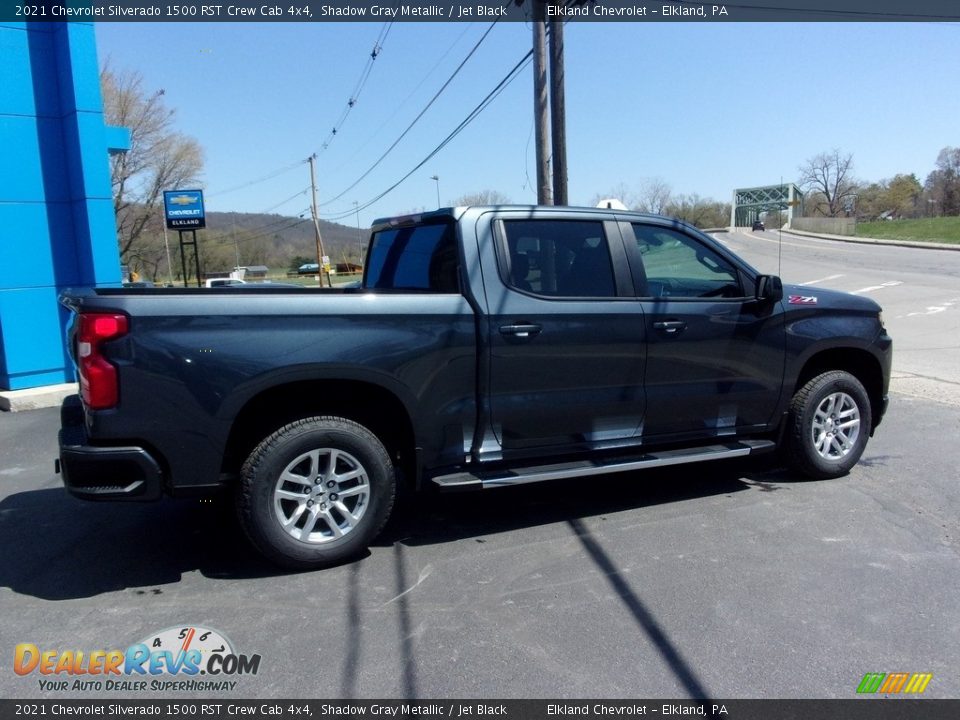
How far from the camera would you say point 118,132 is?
1133 centimetres

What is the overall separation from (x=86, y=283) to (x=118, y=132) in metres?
2.76

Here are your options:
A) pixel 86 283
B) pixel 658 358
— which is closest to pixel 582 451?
pixel 658 358

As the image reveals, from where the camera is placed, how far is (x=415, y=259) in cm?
Result: 509

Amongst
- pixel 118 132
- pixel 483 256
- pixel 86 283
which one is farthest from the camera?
pixel 118 132

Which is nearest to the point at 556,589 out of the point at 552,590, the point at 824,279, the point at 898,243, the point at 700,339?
the point at 552,590

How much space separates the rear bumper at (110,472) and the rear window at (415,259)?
6.31 feet

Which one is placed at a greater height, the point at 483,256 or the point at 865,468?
the point at 483,256

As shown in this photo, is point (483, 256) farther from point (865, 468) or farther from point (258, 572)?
point (865, 468)

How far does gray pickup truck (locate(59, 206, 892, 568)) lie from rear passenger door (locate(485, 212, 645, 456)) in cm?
1

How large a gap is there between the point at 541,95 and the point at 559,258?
7828 millimetres

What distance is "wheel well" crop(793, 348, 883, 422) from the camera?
5609mm

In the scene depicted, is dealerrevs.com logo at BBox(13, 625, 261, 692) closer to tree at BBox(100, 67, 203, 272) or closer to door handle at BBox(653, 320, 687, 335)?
door handle at BBox(653, 320, 687, 335)

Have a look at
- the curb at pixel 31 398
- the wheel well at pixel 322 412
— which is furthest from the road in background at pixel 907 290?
the curb at pixel 31 398

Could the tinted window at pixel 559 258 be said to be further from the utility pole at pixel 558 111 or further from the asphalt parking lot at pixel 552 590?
the utility pole at pixel 558 111
